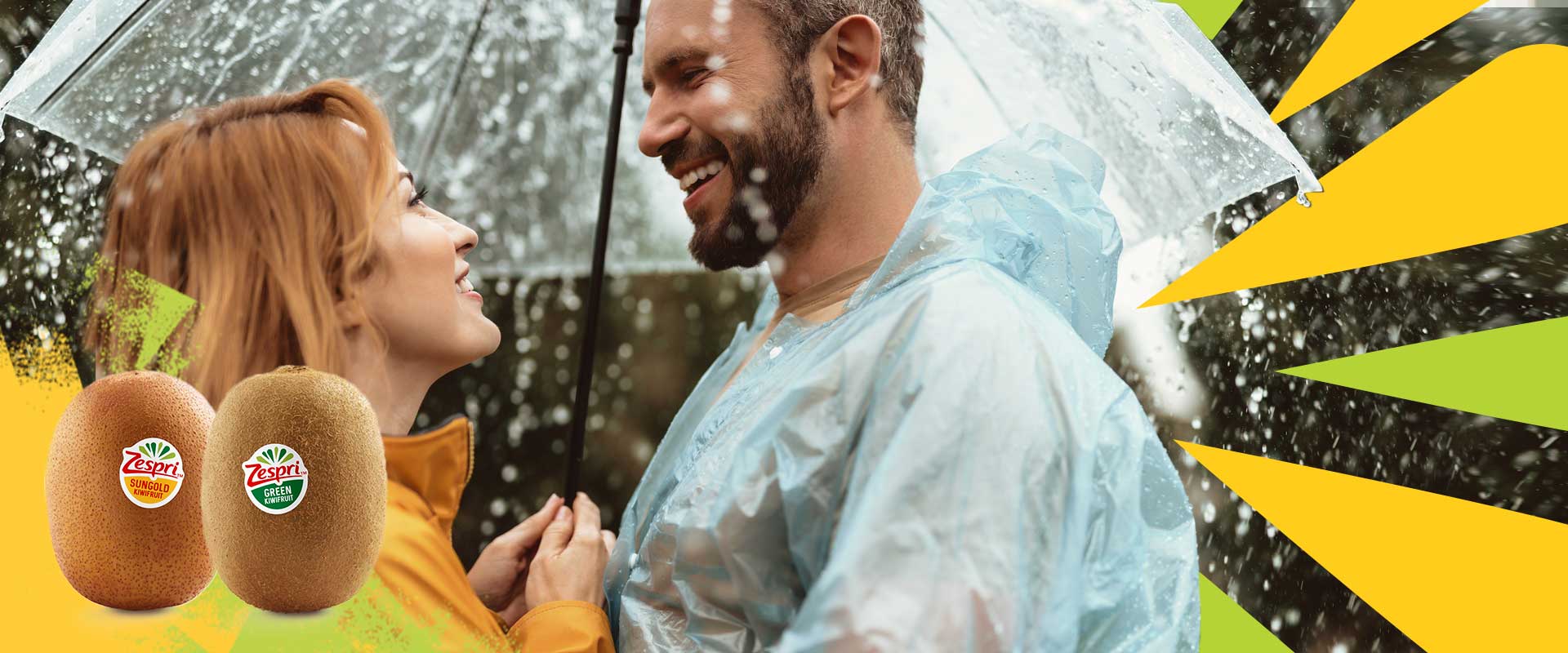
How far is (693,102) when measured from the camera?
183 centimetres

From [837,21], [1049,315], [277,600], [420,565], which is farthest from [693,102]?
[277,600]

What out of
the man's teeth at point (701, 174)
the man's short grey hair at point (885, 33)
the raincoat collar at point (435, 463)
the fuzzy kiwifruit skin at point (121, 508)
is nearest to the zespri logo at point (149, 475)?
the fuzzy kiwifruit skin at point (121, 508)

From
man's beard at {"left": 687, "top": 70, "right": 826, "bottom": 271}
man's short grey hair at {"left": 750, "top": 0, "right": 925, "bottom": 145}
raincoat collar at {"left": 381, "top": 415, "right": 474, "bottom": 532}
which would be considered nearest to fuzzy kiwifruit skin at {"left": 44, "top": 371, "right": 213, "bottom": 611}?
raincoat collar at {"left": 381, "top": 415, "right": 474, "bottom": 532}

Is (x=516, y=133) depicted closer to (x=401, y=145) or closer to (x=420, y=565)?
(x=401, y=145)

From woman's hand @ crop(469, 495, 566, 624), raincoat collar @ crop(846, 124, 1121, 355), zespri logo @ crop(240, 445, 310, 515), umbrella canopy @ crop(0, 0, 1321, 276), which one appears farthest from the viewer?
woman's hand @ crop(469, 495, 566, 624)

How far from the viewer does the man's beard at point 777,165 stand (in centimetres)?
181

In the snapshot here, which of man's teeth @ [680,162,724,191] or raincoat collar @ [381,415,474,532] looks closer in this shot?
raincoat collar @ [381,415,474,532]

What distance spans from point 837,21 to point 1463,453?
80.7 inches

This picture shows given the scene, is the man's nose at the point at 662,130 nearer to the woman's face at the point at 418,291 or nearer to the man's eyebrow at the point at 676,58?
the man's eyebrow at the point at 676,58

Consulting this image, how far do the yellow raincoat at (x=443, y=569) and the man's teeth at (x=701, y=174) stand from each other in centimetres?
48

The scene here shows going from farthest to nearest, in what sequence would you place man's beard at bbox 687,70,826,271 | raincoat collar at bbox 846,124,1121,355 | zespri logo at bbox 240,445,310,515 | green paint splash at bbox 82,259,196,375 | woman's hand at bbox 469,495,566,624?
woman's hand at bbox 469,495,566,624 → man's beard at bbox 687,70,826,271 → raincoat collar at bbox 846,124,1121,355 → green paint splash at bbox 82,259,196,375 → zespri logo at bbox 240,445,310,515

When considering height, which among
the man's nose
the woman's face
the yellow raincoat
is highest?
the man's nose

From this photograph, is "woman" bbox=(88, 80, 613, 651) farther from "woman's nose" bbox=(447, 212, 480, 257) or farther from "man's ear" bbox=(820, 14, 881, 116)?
"man's ear" bbox=(820, 14, 881, 116)

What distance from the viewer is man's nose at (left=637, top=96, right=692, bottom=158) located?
1.83 meters
